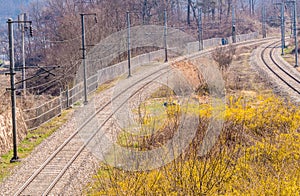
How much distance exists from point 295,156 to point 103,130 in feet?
28.5

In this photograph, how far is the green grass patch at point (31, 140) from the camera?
14383 mm

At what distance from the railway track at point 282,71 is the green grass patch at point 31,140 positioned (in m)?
11.2

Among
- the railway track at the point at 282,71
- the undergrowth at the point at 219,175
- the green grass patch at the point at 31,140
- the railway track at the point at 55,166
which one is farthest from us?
the railway track at the point at 282,71

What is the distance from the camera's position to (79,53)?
3631 cm

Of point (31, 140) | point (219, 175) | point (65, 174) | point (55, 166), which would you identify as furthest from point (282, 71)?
point (219, 175)

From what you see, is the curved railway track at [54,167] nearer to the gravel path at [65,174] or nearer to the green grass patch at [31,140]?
the gravel path at [65,174]

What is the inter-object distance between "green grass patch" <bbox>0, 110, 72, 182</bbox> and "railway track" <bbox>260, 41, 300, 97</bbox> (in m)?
11.2

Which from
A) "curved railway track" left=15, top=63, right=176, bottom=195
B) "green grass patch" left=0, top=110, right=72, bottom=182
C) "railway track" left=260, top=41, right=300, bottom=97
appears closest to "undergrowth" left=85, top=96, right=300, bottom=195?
"curved railway track" left=15, top=63, right=176, bottom=195

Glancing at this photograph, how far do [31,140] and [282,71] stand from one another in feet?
63.5

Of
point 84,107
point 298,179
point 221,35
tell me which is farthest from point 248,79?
point 221,35

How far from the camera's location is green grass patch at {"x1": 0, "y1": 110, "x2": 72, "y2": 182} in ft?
47.2

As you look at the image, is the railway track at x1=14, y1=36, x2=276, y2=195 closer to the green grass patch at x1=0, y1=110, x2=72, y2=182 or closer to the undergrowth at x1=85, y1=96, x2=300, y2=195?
the green grass patch at x1=0, y1=110, x2=72, y2=182

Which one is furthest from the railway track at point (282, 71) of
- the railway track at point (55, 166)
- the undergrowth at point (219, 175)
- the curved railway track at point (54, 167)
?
the undergrowth at point (219, 175)

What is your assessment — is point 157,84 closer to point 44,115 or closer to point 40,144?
point 44,115
